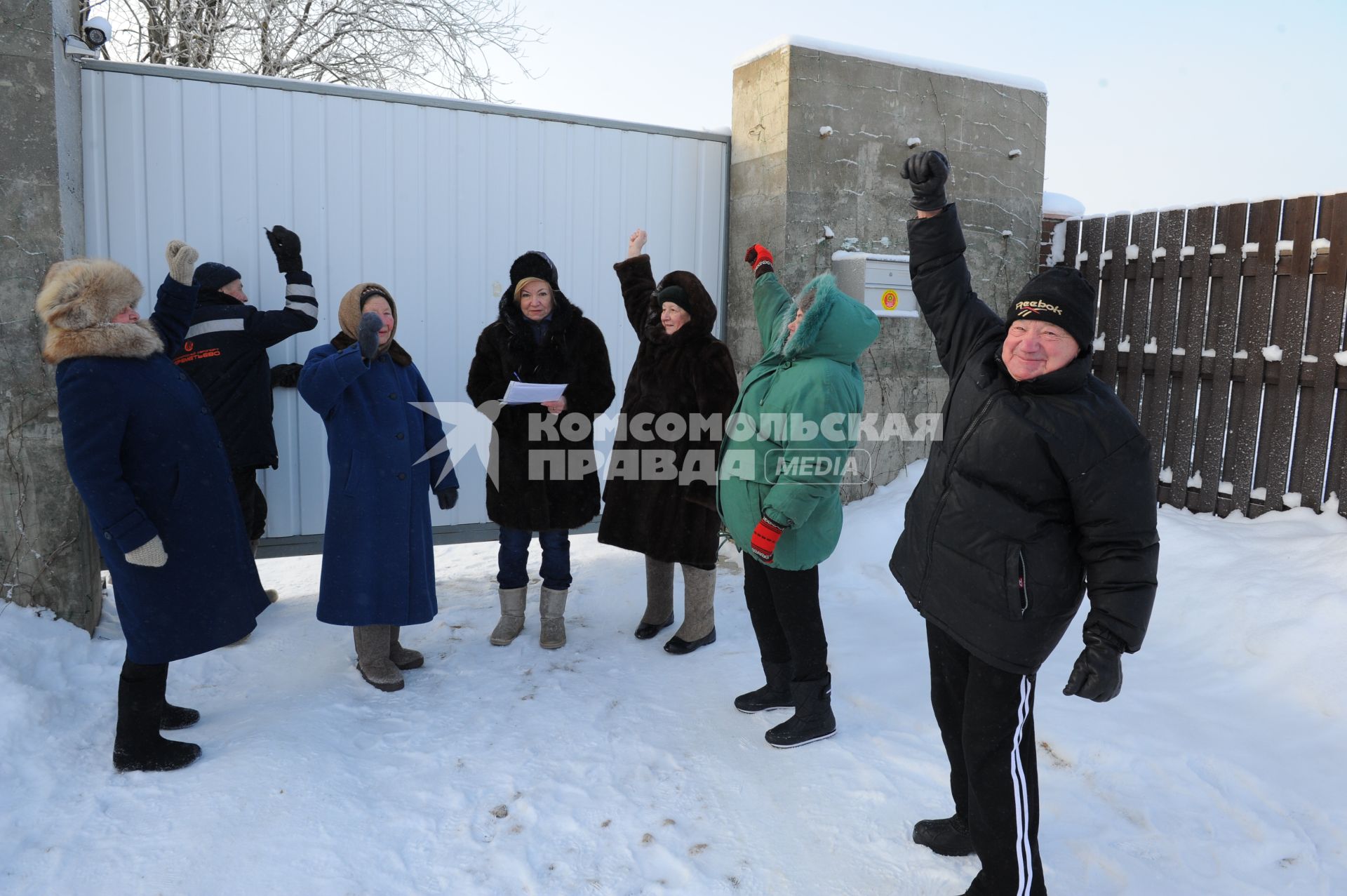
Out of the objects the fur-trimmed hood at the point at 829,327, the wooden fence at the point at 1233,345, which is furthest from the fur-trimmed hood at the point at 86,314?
the wooden fence at the point at 1233,345

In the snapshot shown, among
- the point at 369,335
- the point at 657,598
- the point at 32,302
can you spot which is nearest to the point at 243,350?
the point at 32,302

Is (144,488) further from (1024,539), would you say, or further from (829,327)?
(1024,539)

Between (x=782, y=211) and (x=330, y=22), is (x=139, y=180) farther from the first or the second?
(x=330, y=22)

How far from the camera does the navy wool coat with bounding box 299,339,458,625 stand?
3.41m

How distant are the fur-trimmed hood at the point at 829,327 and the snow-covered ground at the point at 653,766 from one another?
1426 millimetres

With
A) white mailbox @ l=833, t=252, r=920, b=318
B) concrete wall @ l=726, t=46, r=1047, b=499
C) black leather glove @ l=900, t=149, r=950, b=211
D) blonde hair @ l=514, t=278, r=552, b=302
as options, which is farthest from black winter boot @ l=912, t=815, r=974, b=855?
white mailbox @ l=833, t=252, r=920, b=318

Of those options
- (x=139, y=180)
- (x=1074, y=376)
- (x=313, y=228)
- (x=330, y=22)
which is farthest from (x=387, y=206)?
(x=330, y=22)

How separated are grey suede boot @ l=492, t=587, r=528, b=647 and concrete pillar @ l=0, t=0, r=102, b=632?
1844 mm

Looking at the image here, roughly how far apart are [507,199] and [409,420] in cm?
184

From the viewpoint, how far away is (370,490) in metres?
3.42

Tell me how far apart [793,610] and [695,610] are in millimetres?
1040

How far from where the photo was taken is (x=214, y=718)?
10.7 feet

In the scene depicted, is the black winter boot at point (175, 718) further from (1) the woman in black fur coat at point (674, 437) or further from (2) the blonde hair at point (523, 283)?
(2) the blonde hair at point (523, 283)

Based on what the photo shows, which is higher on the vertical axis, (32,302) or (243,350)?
(32,302)
